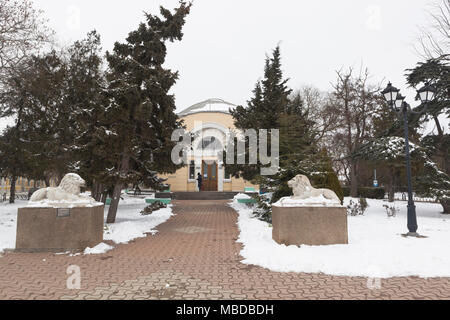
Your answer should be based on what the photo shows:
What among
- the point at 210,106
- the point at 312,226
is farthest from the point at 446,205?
the point at 210,106

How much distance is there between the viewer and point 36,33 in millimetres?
11812

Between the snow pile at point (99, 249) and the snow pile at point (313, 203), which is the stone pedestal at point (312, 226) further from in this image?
the snow pile at point (99, 249)

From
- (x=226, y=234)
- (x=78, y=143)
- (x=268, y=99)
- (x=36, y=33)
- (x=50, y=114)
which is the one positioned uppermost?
(x=36, y=33)

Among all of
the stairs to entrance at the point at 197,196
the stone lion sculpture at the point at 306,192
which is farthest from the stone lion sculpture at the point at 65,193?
the stairs to entrance at the point at 197,196

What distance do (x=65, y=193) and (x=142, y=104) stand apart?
12.8ft

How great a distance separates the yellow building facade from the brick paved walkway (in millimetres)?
22432

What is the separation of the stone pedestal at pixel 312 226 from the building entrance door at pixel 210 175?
73.8 feet

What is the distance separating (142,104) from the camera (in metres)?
9.32

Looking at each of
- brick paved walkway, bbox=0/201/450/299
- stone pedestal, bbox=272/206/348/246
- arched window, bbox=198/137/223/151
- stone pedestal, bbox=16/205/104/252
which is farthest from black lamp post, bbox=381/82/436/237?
arched window, bbox=198/137/223/151

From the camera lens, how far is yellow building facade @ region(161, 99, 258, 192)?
28891 mm

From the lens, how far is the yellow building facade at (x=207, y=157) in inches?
1137

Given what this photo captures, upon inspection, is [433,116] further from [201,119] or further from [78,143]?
[201,119]
